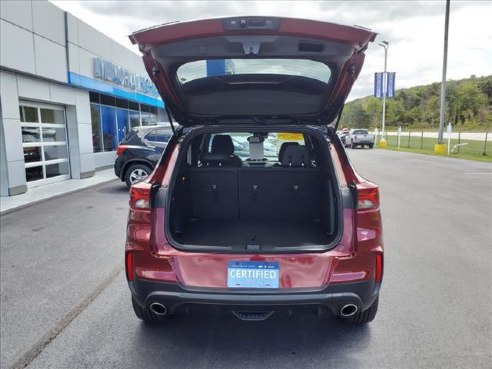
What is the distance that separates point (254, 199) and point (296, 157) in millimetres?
649

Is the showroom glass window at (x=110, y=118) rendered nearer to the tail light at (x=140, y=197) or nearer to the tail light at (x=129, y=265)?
the tail light at (x=140, y=197)

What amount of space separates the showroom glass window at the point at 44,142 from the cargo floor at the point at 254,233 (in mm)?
9032

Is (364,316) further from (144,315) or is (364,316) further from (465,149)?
(465,149)

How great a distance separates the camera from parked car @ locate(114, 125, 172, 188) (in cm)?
957

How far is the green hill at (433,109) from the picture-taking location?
7644 centimetres

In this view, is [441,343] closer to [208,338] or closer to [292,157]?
[208,338]

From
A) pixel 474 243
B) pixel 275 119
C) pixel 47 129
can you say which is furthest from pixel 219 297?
pixel 47 129

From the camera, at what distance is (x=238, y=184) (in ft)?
11.6

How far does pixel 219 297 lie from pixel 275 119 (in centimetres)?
147

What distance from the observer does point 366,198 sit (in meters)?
2.56

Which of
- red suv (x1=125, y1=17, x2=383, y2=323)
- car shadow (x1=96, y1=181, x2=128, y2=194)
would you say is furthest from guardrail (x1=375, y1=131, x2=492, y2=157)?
red suv (x1=125, y1=17, x2=383, y2=323)

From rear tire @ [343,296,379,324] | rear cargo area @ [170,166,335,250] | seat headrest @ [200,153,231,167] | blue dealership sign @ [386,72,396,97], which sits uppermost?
blue dealership sign @ [386,72,396,97]

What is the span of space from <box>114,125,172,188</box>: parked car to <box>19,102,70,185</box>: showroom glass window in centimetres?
292

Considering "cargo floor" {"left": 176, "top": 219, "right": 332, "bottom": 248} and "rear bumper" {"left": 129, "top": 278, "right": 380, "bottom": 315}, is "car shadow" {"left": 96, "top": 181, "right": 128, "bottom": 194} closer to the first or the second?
"cargo floor" {"left": 176, "top": 219, "right": 332, "bottom": 248}
